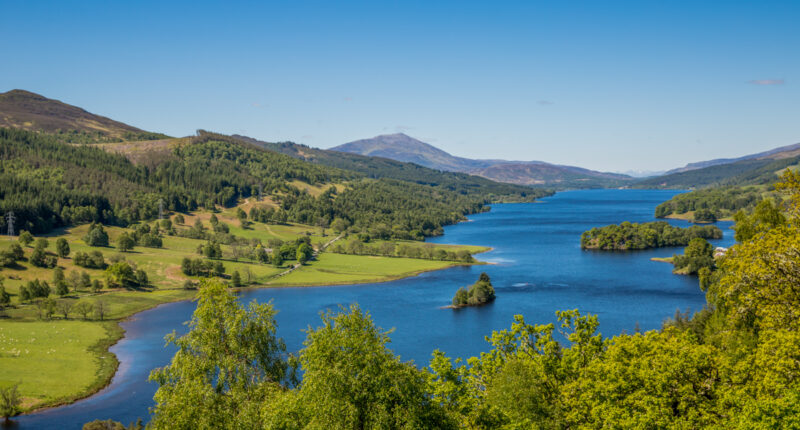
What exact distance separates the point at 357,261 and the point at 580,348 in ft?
420

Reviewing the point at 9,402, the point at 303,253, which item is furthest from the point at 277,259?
the point at 9,402

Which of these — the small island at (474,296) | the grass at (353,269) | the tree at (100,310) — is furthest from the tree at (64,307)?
the small island at (474,296)

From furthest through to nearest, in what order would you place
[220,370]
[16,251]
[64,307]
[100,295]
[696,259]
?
1. [696,259]
2. [16,251]
3. [100,295]
4. [64,307]
5. [220,370]

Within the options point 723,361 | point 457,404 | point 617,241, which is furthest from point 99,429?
point 617,241

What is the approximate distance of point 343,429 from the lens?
21.3 meters

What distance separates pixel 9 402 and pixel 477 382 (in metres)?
54.3

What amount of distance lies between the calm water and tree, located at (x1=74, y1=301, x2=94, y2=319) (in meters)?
7.68

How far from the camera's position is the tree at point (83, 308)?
321ft

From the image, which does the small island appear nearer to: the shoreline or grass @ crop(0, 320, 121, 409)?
the shoreline

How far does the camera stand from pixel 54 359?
72625 millimetres

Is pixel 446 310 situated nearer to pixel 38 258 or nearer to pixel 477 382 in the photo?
pixel 477 382

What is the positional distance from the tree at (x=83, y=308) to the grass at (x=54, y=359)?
4971mm

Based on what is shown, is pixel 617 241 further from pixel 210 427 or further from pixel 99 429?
pixel 210 427

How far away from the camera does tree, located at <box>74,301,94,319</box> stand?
9775 centimetres
